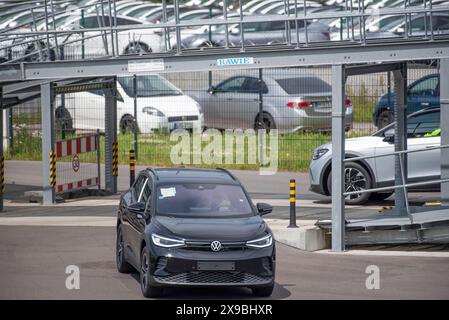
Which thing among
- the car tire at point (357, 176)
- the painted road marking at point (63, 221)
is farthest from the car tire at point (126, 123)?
the car tire at point (357, 176)

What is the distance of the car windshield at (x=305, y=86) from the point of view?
1096 inches

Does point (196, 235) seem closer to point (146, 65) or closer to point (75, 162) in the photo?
point (146, 65)

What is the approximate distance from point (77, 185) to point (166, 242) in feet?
37.3

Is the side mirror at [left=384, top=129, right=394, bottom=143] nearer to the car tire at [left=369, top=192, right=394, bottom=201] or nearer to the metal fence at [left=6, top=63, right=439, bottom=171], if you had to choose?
the car tire at [left=369, top=192, right=394, bottom=201]

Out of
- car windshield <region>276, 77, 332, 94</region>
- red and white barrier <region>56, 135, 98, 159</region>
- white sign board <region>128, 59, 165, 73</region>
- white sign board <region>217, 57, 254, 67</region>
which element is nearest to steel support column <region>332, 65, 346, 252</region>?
white sign board <region>217, 57, 254, 67</region>

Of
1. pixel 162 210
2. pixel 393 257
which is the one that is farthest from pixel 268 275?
pixel 393 257

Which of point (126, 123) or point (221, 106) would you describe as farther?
point (126, 123)

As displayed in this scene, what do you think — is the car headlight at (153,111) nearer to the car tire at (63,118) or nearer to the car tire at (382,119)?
the car tire at (63,118)

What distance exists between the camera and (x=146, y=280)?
40.2 feet

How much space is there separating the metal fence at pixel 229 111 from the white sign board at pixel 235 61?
9.42 metres

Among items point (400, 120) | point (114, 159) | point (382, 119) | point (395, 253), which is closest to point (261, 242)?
point (395, 253)

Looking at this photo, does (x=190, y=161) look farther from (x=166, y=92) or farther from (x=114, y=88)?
(x=114, y=88)

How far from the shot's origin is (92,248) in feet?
53.7
